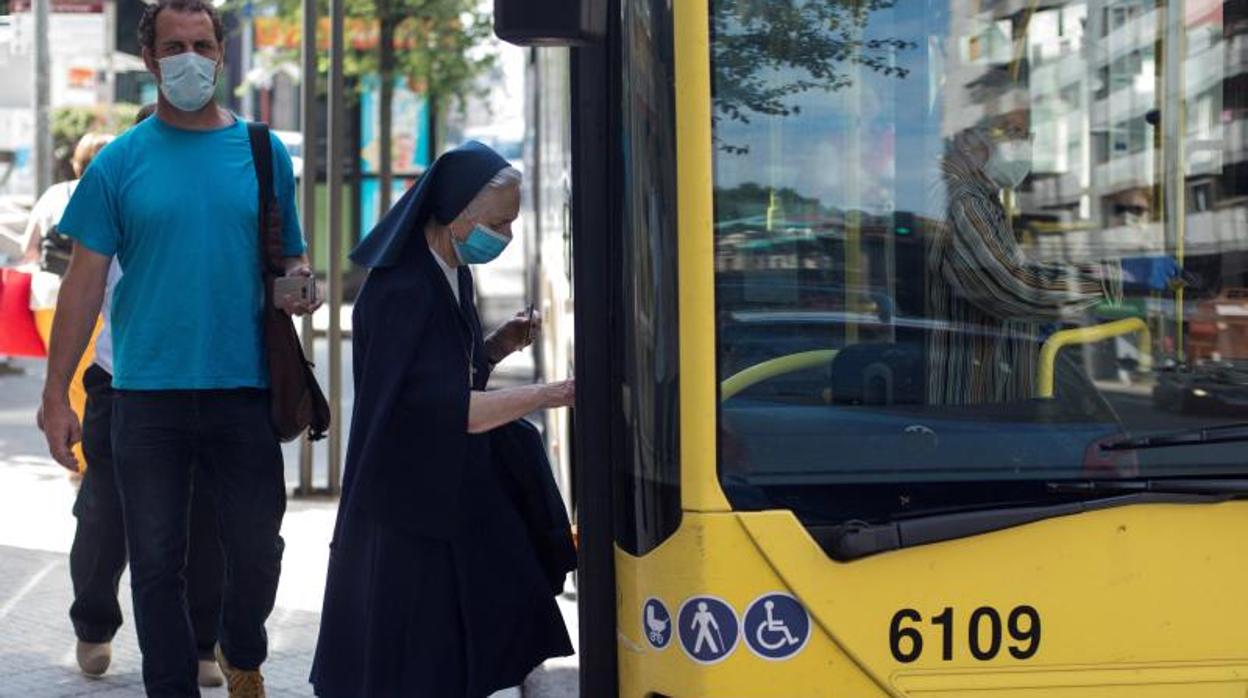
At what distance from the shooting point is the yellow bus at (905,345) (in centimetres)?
373

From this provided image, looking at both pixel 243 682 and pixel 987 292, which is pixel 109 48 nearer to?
pixel 243 682

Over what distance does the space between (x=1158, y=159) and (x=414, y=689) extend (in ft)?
6.06

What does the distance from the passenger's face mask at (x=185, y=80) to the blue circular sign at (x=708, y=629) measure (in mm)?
2110

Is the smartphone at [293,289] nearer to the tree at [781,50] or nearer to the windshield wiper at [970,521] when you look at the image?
the tree at [781,50]

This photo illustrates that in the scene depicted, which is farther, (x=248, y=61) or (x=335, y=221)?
(x=248, y=61)

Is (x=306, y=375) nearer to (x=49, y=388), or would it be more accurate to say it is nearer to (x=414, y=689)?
(x=49, y=388)

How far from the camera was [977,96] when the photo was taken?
3906mm

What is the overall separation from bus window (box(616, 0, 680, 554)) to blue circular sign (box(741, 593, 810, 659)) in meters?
0.21

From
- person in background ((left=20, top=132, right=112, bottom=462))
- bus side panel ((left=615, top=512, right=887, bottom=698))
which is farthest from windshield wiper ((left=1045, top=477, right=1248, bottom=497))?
person in background ((left=20, top=132, right=112, bottom=462))

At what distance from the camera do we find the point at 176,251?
5.12 metres

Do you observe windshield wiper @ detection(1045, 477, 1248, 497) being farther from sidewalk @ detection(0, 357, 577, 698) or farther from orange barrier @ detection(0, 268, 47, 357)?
orange barrier @ detection(0, 268, 47, 357)

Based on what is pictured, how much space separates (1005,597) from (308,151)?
6784mm

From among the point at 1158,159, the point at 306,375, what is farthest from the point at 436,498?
the point at 1158,159

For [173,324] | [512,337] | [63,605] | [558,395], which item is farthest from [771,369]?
[63,605]
